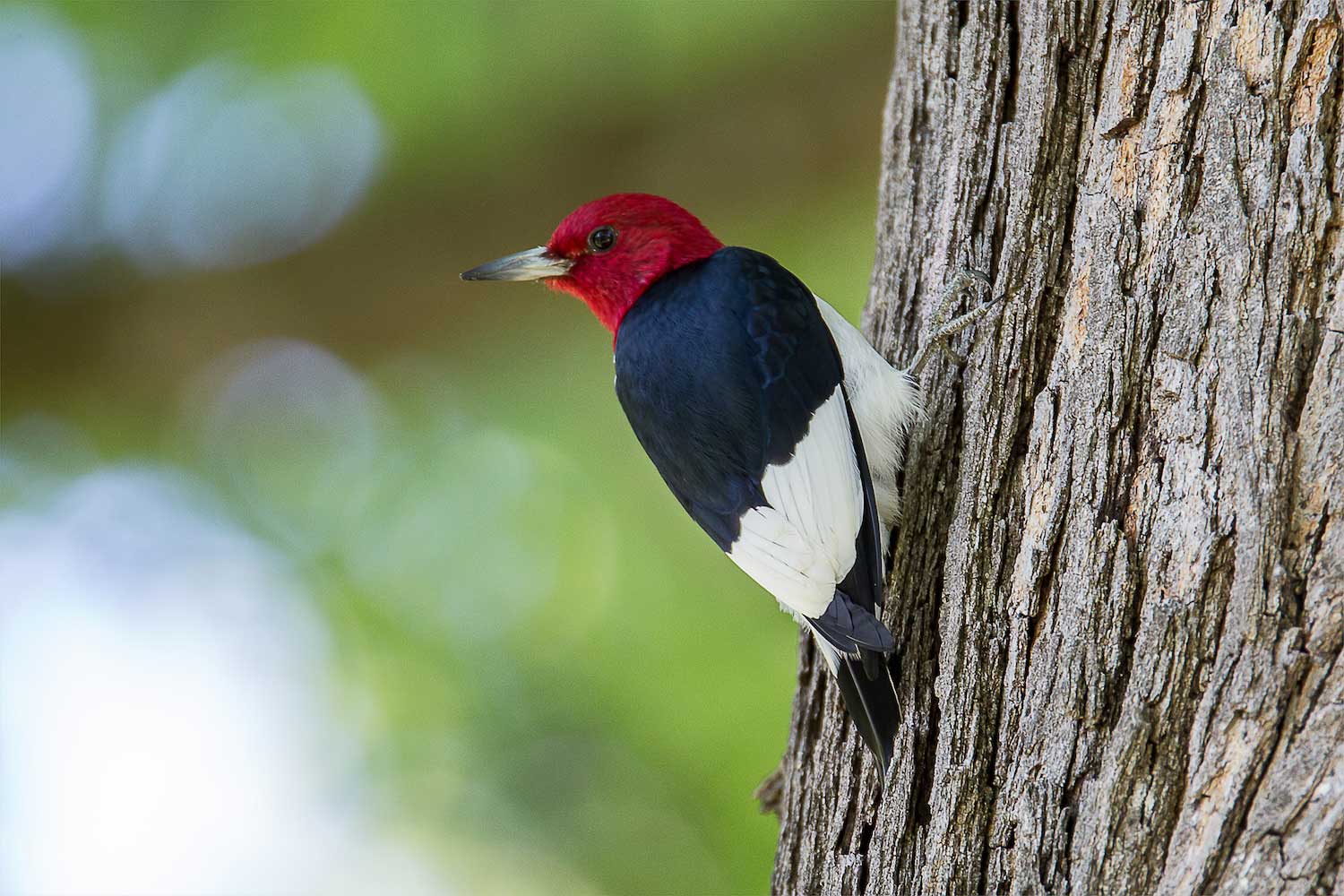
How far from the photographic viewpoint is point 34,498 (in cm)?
449

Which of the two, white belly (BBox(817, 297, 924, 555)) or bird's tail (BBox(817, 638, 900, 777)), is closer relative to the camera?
bird's tail (BBox(817, 638, 900, 777))

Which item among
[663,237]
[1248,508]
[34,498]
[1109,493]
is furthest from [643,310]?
[34,498]

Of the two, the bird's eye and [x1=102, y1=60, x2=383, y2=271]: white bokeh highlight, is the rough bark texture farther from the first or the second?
[x1=102, y1=60, x2=383, y2=271]: white bokeh highlight

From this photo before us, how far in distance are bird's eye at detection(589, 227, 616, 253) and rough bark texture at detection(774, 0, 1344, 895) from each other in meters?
0.97

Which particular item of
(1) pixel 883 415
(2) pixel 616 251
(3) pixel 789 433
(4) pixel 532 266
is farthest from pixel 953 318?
(4) pixel 532 266

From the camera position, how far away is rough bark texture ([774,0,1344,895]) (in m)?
1.48

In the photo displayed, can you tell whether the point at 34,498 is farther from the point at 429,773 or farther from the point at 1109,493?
the point at 1109,493

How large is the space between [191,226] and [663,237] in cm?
213

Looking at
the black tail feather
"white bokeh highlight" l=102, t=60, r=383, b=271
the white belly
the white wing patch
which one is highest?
"white bokeh highlight" l=102, t=60, r=383, b=271

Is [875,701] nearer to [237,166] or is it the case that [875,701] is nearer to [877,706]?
[877,706]

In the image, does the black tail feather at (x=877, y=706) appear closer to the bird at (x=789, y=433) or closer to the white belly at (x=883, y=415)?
the bird at (x=789, y=433)

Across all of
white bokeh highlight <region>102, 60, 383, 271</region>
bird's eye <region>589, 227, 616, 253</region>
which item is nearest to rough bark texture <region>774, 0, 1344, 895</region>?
bird's eye <region>589, 227, 616, 253</region>

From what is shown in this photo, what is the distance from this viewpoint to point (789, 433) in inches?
91.0

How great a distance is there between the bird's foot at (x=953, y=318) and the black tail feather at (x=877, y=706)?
0.60m
